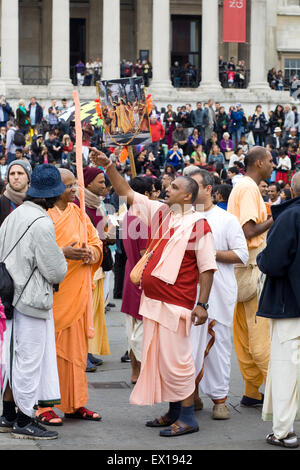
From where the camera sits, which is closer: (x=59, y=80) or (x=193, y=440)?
(x=193, y=440)

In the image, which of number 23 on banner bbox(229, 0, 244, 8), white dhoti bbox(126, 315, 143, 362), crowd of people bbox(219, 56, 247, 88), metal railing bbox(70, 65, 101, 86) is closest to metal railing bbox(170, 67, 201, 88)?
crowd of people bbox(219, 56, 247, 88)

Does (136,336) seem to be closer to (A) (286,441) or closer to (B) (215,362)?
(B) (215,362)

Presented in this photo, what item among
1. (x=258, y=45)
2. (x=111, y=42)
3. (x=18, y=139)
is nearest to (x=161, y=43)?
(x=111, y=42)

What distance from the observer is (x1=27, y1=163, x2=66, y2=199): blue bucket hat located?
671cm

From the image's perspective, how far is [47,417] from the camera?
22.9ft

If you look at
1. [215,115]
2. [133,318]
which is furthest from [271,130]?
[133,318]

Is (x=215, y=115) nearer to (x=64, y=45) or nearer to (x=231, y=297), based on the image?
(x=64, y=45)

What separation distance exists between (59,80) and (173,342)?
109 ft

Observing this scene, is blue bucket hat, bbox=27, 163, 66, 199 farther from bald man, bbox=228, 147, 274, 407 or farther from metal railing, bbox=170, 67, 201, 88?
metal railing, bbox=170, 67, 201, 88

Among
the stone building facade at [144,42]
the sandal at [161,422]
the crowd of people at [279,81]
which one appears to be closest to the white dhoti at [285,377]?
the sandal at [161,422]

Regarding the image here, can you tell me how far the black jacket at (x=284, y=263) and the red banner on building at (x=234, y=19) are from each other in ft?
103

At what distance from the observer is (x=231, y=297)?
7.50 meters

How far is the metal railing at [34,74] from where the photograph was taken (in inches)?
1663

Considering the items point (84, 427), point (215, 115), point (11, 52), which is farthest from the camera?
point (11, 52)
